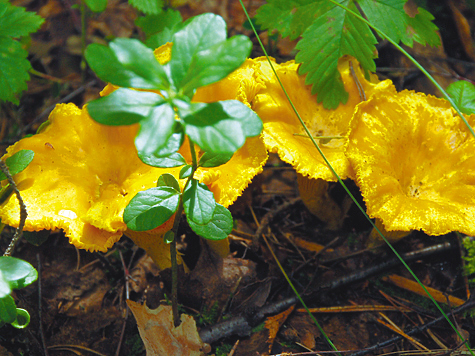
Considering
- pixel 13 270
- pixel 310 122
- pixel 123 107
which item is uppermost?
pixel 123 107

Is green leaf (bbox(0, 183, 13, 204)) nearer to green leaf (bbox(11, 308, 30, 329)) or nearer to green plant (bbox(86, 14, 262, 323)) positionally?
green leaf (bbox(11, 308, 30, 329))

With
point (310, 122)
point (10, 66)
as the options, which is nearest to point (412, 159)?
point (310, 122)

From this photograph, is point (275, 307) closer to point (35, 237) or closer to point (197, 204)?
point (197, 204)

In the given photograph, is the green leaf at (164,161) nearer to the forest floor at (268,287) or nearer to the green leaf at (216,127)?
the green leaf at (216,127)

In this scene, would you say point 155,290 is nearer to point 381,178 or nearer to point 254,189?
point 254,189

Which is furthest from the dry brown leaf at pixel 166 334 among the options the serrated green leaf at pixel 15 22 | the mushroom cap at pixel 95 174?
the serrated green leaf at pixel 15 22

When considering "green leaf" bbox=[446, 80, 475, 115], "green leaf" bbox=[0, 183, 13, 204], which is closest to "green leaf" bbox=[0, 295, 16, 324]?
"green leaf" bbox=[0, 183, 13, 204]
